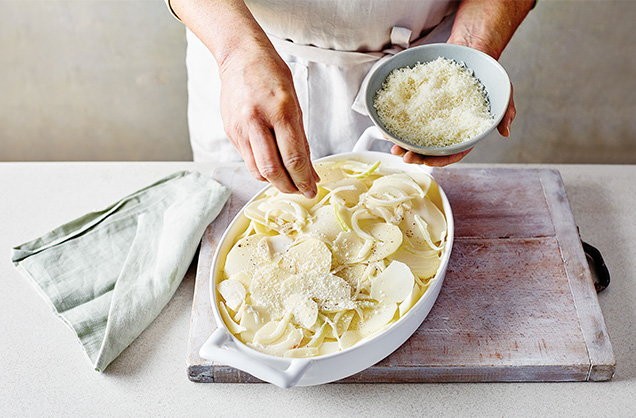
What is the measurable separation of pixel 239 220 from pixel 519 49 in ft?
4.03

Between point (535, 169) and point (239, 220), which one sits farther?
point (535, 169)

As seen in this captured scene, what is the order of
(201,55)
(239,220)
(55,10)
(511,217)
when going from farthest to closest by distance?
1. (55,10)
2. (201,55)
3. (511,217)
4. (239,220)

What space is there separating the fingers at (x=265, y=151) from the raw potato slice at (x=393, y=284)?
18 centimetres

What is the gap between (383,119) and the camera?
0.96 m

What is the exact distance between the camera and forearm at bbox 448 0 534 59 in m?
1.08

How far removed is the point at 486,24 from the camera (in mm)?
1094

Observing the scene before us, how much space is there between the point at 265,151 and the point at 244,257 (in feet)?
0.54

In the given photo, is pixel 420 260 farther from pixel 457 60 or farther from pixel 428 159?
pixel 457 60

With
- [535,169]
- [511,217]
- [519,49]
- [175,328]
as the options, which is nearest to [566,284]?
[511,217]

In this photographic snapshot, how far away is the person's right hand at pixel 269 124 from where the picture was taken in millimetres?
837

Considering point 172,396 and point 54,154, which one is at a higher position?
point 172,396

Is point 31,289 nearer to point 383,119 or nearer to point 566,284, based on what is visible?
point 383,119

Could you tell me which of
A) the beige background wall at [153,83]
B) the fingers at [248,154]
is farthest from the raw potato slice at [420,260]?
the beige background wall at [153,83]

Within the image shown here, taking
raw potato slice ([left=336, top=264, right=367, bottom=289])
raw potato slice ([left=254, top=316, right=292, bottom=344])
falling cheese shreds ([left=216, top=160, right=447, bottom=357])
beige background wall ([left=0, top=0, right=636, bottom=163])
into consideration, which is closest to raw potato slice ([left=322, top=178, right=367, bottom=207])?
falling cheese shreds ([left=216, top=160, right=447, bottom=357])
